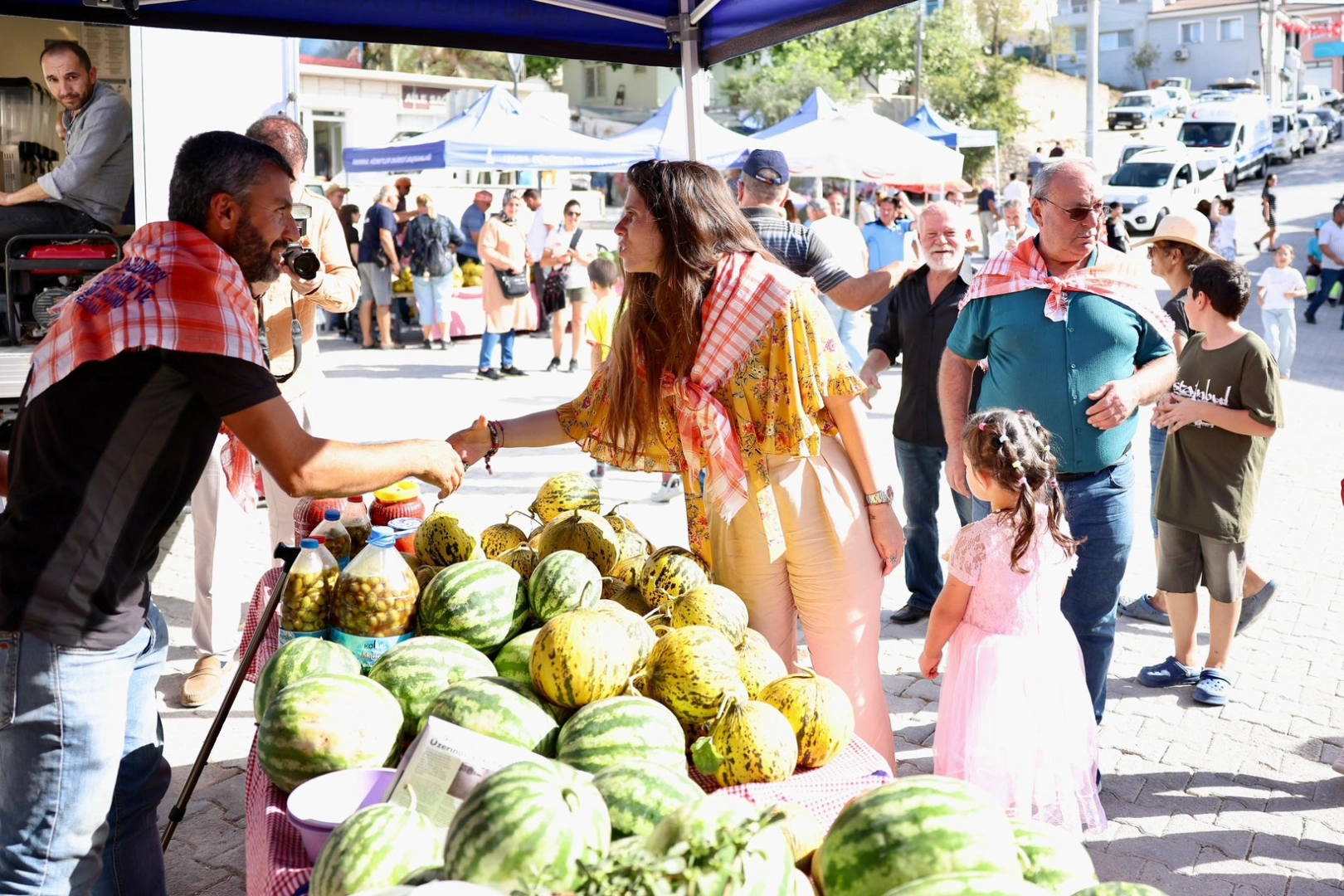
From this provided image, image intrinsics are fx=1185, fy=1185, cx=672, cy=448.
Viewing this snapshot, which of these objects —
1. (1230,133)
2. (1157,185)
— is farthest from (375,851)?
(1230,133)

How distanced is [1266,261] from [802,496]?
26.0 metres

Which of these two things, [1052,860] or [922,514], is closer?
[1052,860]

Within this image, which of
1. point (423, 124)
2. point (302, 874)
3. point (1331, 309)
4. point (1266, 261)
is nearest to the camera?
point (302, 874)

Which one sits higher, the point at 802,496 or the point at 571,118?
the point at 571,118

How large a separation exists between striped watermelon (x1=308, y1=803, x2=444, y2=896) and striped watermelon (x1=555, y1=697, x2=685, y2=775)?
40 cm

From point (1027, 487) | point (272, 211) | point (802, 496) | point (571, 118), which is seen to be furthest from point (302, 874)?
point (571, 118)

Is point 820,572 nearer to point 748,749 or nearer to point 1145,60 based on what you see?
point 748,749

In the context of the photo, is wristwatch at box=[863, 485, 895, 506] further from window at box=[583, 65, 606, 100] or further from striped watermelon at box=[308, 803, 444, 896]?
window at box=[583, 65, 606, 100]

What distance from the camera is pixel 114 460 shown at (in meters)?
2.62

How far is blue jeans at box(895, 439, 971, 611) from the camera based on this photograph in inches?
250

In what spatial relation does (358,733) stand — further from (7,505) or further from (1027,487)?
(1027,487)

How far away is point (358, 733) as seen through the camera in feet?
7.78

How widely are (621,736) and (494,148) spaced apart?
15.2 metres

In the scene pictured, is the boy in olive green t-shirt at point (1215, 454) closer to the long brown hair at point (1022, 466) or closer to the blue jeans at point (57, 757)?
the long brown hair at point (1022, 466)
